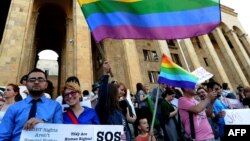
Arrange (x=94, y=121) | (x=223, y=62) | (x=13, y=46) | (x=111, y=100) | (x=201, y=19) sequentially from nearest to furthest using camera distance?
(x=94, y=121) → (x=201, y=19) → (x=111, y=100) → (x=13, y=46) → (x=223, y=62)

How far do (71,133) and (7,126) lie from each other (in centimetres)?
75

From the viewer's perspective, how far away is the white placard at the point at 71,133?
2.77 metres

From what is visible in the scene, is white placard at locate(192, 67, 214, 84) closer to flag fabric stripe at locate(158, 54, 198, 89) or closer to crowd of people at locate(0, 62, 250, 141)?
crowd of people at locate(0, 62, 250, 141)

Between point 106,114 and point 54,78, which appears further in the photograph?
point 54,78

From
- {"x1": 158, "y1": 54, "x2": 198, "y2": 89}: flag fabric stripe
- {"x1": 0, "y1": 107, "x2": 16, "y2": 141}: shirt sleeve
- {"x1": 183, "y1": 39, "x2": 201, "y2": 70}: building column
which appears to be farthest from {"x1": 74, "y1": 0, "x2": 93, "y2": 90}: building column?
{"x1": 0, "y1": 107, "x2": 16, "y2": 141}: shirt sleeve

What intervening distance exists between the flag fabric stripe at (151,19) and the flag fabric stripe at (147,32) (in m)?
0.06

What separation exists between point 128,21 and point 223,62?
2991 centimetres

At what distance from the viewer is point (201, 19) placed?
3.80 metres

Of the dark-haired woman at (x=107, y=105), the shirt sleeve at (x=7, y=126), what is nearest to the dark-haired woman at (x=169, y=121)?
the dark-haired woman at (x=107, y=105)

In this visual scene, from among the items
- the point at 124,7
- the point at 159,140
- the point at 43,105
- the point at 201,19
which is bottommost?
the point at 159,140

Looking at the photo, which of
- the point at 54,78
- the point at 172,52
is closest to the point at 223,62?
the point at 172,52

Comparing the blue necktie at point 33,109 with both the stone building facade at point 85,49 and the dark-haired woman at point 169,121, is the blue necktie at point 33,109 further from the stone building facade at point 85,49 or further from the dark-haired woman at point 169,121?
the stone building facade at point 85,49

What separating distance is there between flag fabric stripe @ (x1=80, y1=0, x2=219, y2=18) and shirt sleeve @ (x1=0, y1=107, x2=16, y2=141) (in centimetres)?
182

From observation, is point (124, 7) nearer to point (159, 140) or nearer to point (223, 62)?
point (159, 140)
